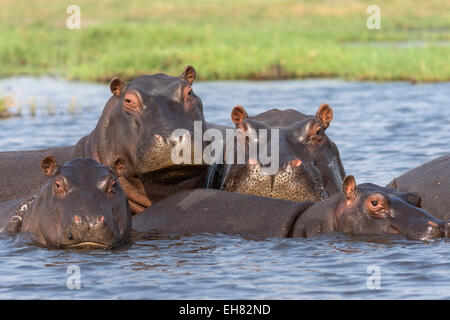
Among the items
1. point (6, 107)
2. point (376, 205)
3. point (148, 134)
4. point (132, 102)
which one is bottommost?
point (6, 107)

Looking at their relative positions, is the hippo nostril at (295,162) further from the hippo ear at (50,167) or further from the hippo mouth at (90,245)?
the hippo ear at (50,167)

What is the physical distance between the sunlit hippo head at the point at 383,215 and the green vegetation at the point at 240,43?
18196mm

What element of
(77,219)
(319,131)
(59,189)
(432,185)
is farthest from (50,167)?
(432,185)

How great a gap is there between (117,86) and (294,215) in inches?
72.1

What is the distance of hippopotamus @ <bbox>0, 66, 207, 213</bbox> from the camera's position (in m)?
7.32

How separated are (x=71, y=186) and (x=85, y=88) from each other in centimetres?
1995

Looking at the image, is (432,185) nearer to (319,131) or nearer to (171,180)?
(319,131)

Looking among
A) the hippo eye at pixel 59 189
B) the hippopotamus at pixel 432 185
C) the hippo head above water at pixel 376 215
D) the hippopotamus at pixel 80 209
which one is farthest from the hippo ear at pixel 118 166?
the hippopotamus at pixel 432 185

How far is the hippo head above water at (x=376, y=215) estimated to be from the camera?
7.20 metres

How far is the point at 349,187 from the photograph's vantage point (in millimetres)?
7234

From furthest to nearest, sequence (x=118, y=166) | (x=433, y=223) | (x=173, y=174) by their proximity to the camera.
Result: (x=173, y=174) → (x=118, y=166) → (x=433, y=223)

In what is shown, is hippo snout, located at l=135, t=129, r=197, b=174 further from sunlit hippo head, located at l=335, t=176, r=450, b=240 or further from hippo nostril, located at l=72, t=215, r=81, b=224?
sunlit hippo head, located at l=335, t=176, r=450, b=240

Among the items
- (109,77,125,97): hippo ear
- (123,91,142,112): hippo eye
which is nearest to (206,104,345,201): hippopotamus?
(123,91,142,112): hippo eye
